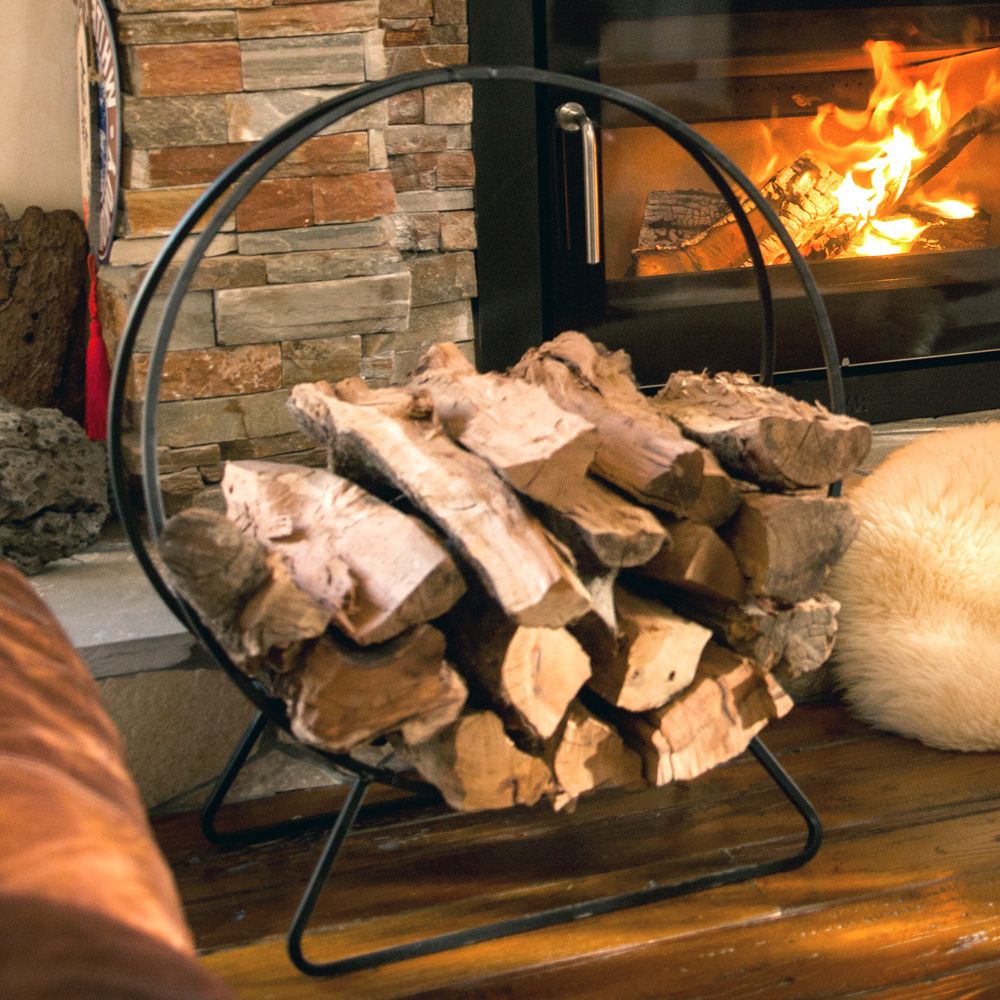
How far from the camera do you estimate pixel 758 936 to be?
1.00 meters

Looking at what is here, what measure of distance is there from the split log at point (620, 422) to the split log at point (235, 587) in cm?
28

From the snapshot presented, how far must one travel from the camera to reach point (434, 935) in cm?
102

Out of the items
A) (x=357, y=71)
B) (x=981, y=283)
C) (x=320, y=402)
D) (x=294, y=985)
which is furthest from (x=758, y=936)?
(x=981, y=283)

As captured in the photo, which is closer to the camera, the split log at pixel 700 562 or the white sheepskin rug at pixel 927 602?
the split log at pixel 700 562

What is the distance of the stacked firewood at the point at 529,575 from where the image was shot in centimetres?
85

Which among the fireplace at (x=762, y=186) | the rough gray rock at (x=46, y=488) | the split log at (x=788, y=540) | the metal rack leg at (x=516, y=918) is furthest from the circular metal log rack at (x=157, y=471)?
the fireplace at (x=762, y=186)

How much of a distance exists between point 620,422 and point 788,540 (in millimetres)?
173

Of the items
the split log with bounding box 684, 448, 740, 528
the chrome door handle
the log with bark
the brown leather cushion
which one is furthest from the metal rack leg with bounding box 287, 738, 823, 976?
the log with bark

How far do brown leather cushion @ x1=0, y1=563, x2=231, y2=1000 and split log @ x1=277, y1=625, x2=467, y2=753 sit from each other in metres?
0.25

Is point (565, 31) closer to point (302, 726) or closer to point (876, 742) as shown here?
point (876, 742)

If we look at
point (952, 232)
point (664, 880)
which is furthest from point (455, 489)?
point (952, 232)

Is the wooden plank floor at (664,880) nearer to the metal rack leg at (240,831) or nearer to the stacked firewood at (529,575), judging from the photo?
the metal rack leg at (240,831)

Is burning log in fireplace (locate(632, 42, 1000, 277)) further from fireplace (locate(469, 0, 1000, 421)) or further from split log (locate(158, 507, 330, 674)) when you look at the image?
split log (locate(158, 507, 330, 674))

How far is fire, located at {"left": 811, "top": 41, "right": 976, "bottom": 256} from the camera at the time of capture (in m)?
1.84
